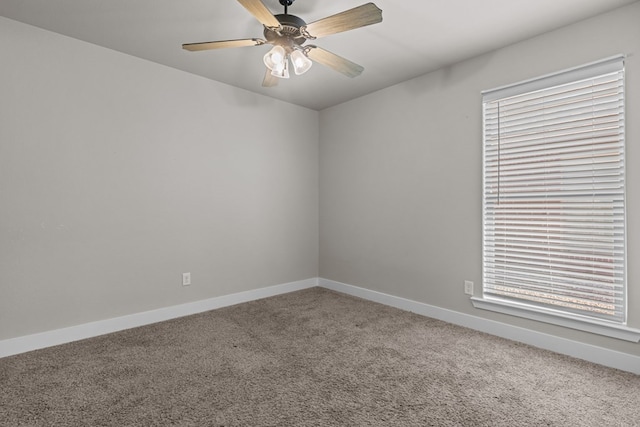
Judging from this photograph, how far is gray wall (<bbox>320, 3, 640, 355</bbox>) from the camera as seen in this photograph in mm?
2213

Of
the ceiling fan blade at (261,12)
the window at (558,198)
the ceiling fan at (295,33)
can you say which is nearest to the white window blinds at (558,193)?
the window at (558,198)

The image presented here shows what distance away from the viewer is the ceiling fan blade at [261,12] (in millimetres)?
1609

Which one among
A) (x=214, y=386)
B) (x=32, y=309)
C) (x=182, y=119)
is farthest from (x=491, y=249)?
(x=32, y=309)

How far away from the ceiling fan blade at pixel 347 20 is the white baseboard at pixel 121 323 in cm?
274

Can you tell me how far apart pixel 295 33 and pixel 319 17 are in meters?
0.47

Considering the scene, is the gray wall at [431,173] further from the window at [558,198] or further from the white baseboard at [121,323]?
the white baseboard at [121,323]

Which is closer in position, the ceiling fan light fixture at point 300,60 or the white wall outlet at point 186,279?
the ceiling fan light fixture at point 300,60

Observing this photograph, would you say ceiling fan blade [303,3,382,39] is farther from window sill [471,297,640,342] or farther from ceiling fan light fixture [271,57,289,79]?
window sill [471,297,640,342]

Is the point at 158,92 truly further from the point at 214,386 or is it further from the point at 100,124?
the point at 214,386

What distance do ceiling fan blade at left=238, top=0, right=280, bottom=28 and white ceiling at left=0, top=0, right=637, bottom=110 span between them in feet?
1.19

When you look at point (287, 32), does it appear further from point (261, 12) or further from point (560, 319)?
point (560, 319)

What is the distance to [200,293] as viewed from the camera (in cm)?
338

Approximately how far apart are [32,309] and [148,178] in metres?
1.33

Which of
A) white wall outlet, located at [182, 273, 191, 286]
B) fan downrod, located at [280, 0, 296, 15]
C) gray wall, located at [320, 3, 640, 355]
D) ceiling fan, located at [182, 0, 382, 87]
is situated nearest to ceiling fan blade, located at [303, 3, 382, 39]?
ceiling fan, located at [182, 0, 382, 87]
